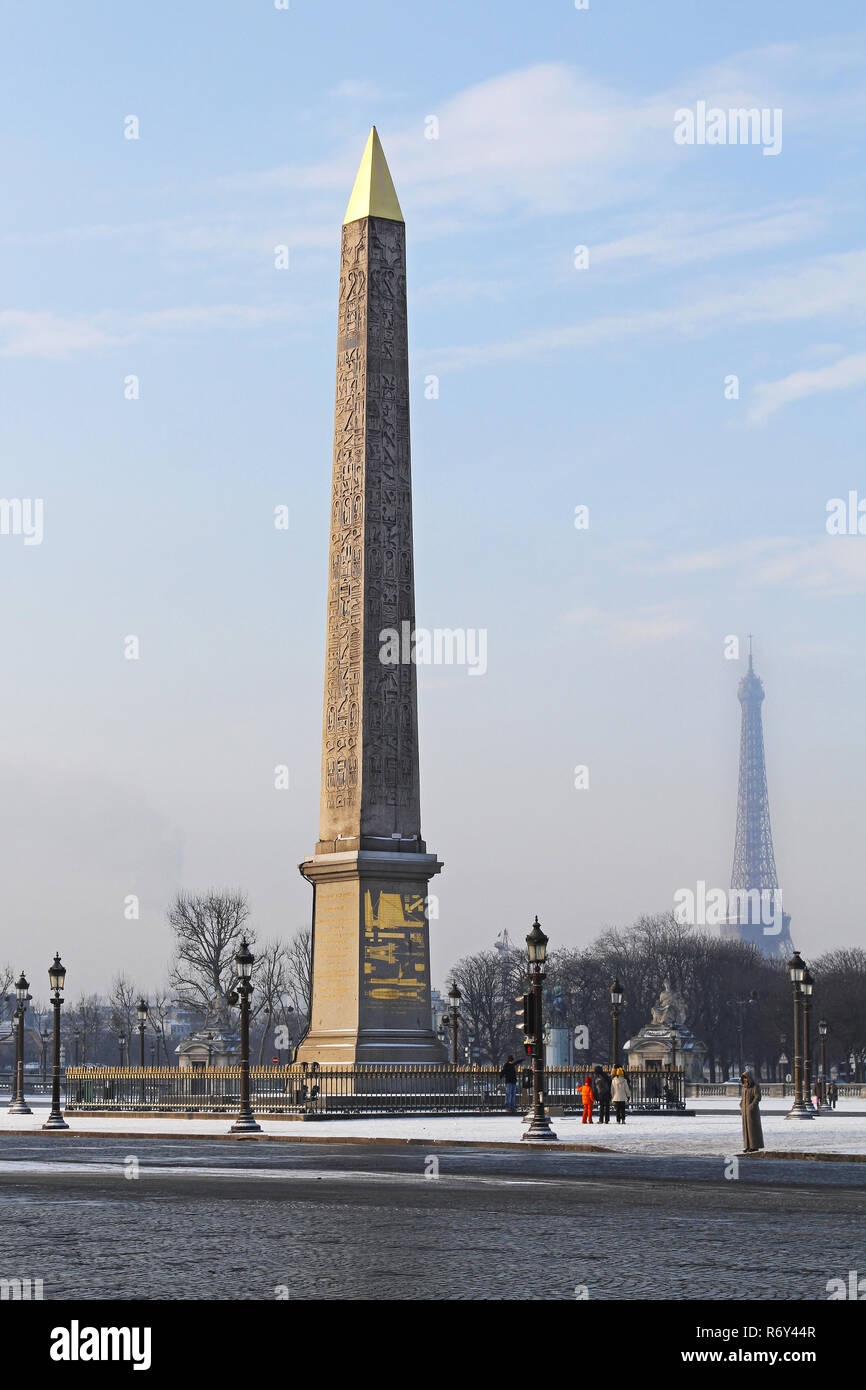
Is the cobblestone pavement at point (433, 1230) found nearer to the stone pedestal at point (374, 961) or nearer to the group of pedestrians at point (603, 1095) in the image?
the group of pedestrians at point (603, 1095)

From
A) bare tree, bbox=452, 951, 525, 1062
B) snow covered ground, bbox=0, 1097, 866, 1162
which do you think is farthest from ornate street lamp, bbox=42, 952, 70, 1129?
bare tree, bbox=452, 951, 525, 1062

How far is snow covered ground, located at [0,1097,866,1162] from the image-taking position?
29797 millimetres

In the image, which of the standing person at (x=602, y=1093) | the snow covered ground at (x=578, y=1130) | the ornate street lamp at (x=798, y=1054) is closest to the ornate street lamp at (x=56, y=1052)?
the snow covered ground at (x=578, y=1130)

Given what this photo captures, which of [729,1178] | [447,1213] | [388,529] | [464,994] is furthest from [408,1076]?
[464,994]

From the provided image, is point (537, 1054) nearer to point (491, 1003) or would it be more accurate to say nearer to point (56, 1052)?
point (56, 1052)

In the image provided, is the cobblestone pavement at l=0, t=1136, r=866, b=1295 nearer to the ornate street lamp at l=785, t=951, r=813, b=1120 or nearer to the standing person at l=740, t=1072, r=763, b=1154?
the standing person at l=740, t=1072, r=763, b=1154

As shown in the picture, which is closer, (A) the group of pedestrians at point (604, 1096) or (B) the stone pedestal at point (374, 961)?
(A) the group of pedestrians at point (604, 1096)

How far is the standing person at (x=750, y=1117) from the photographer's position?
1038 inches

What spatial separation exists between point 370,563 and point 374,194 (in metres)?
8.58

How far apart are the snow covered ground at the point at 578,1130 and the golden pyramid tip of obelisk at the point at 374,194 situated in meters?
19.7

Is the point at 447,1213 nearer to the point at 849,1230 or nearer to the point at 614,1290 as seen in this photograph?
the point at 849,1230

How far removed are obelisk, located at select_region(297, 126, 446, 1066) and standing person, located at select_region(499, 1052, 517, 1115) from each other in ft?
5.63
